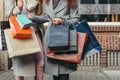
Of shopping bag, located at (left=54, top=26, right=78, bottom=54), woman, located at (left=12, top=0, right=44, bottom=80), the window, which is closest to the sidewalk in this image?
the window

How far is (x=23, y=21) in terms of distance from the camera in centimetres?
472

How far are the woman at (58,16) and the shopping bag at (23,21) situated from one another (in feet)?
0.31

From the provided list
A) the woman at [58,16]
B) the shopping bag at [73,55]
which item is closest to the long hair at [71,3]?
the woman at [58,16]

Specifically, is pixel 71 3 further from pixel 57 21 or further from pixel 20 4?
pixel 20 4

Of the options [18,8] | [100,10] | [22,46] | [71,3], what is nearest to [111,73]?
[100,10]

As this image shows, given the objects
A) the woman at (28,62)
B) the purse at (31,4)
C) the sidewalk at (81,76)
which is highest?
the purse at (31,4)

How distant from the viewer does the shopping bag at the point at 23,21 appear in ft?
15.3

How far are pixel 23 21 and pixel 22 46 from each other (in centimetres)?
29

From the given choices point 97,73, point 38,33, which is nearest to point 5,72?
point 97,73

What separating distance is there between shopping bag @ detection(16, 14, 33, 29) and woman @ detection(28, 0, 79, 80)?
96 mm

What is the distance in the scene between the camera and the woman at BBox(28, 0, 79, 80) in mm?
4832

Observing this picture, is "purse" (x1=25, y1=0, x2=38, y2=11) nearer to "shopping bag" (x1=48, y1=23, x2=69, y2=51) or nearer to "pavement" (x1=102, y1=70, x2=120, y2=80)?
"shopping bag" (x1=48, y1=23, x2=69, y2=51)

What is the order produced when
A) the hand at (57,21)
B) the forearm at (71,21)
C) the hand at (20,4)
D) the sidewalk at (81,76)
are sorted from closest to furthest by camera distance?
the hand at (57,21)
the forearm at (71,21)
the hand at (20,4)
the sidewalk at (81,76)

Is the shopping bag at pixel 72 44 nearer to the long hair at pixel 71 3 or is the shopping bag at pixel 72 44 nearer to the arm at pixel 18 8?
the long hair at pixel 71 3
